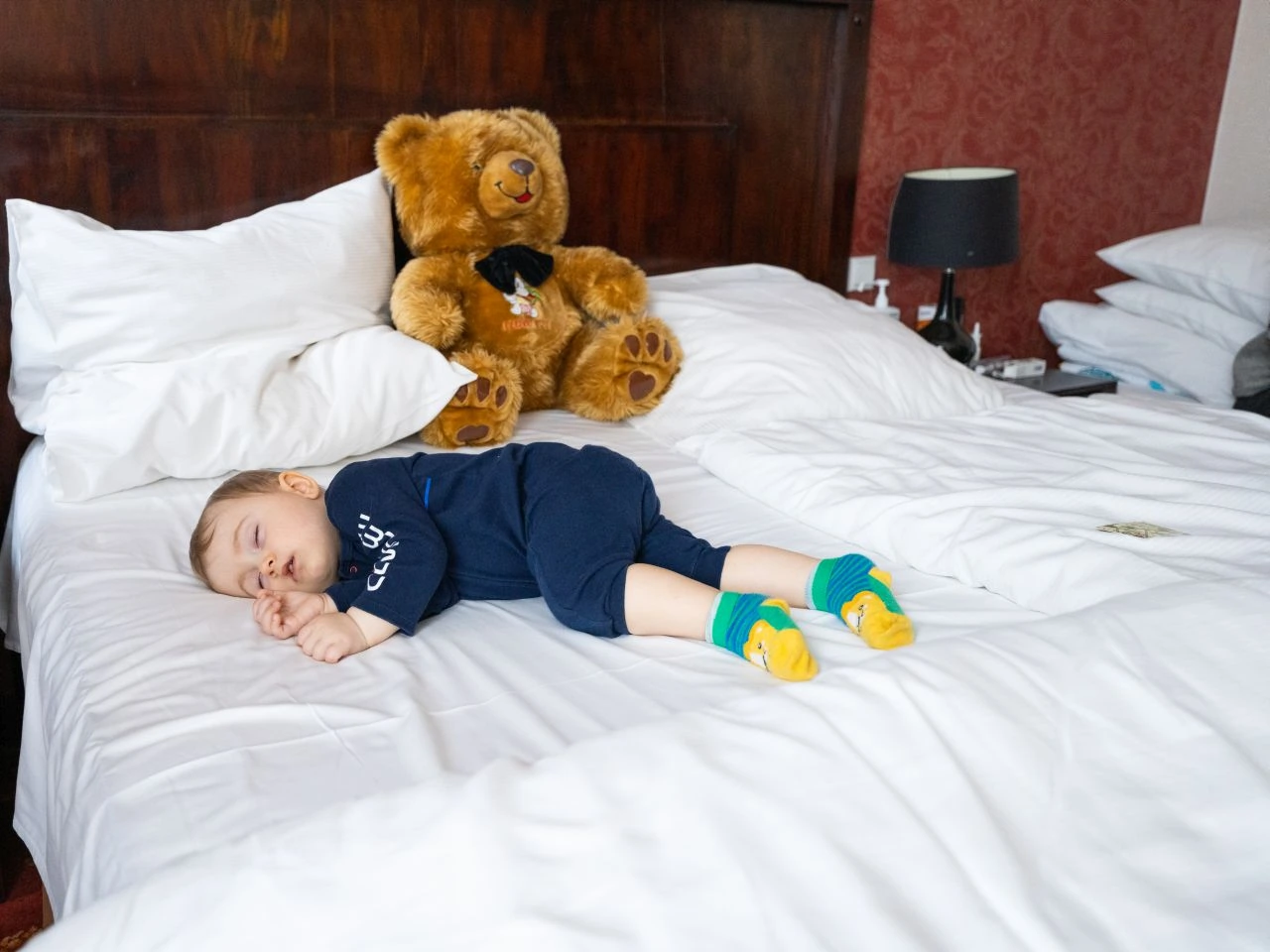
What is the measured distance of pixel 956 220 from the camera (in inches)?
103

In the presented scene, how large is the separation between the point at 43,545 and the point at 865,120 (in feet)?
6.93

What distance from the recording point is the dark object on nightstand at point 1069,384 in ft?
9.01

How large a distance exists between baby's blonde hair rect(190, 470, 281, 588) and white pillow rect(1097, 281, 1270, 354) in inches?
94.6

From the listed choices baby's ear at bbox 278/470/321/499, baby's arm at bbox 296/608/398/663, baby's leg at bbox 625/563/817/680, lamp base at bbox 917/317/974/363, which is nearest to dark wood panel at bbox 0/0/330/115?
baby's ear at bbox 278/470/321/499

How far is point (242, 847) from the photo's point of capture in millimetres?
765

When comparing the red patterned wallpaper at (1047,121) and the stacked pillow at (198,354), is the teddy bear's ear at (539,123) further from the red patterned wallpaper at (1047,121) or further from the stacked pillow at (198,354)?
the red patterned wallpaper at (1047,121)

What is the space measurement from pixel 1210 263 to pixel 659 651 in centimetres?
225

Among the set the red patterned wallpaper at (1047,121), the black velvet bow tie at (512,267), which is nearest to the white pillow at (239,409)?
the black velvet bow tie at (512,267)

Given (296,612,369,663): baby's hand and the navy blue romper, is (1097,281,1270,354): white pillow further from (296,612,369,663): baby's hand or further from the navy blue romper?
(296,612,369,663): baby's hand

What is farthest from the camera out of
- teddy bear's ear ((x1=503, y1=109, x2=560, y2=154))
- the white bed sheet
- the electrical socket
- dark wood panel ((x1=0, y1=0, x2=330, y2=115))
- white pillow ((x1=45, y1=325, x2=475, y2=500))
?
the electrical socket

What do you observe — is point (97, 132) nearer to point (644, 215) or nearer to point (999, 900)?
point (644, 215)

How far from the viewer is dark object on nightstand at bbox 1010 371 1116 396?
2746 mm

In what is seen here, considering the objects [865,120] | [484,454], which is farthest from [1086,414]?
[484,454]

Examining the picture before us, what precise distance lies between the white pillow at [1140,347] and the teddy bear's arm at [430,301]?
1.93 meters
